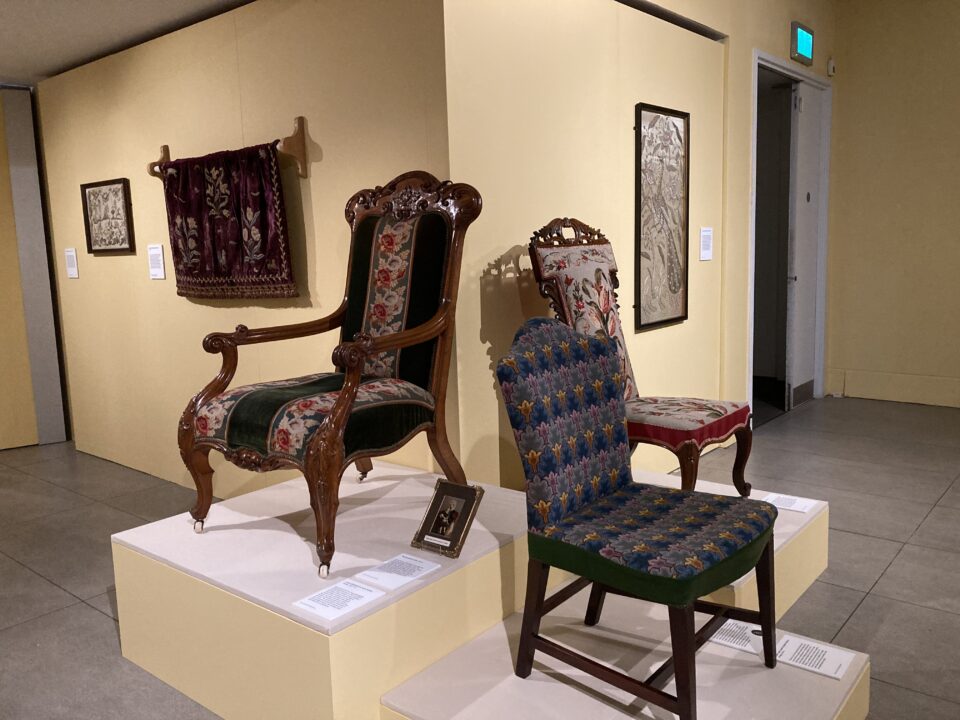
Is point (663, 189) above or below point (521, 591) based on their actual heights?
above

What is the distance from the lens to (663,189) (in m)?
4.15

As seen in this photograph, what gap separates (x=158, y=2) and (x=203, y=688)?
309cm

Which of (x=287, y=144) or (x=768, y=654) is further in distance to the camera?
(x=287, y=144)

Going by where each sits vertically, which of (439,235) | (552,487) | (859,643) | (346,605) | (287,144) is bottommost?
(859,643)

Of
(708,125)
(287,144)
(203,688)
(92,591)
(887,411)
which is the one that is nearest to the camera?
(203,688)

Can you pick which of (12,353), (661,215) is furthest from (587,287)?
(12,353)

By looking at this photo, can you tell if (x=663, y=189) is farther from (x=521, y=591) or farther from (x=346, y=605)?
(x=346, y=605)

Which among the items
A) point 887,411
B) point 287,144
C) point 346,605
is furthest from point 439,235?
point 887,411

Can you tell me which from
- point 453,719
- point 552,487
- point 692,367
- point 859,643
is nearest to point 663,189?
point 692,367

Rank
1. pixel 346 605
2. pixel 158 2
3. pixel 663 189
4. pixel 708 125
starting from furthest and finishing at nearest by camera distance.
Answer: pixel 708 125 < pixel 663 189 < pixel 158 2 < pixel 346 605

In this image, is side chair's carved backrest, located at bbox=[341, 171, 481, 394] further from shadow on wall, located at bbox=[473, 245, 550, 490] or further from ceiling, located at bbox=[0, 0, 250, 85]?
ceiling, located at bbox=[0, 0, 250, 85]

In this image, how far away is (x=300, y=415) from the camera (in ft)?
7.66

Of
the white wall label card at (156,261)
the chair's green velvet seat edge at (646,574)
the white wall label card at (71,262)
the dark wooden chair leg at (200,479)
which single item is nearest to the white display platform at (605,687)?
the chair's green velvet seat edge at (646,574)

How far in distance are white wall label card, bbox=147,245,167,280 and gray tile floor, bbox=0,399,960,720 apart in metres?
1.16
